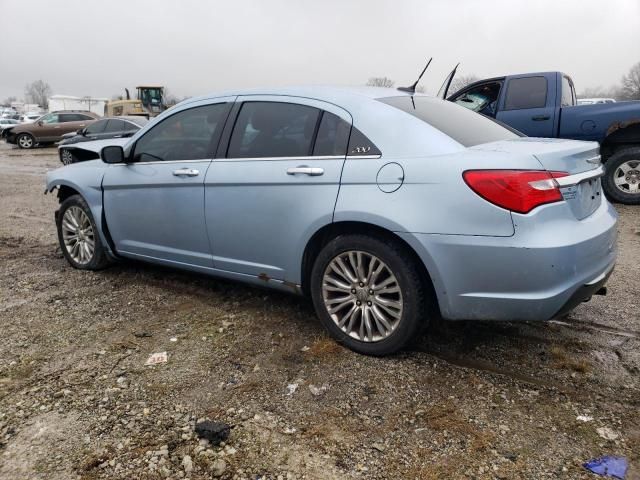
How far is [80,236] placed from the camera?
488cm

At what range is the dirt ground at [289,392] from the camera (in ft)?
7.56

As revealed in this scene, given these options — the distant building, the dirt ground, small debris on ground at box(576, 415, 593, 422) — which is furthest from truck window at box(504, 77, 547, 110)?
the distant building

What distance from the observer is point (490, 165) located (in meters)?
2.71

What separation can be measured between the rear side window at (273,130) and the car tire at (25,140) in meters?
23.4

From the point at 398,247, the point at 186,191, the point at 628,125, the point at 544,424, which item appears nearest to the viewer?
the point at 544,424

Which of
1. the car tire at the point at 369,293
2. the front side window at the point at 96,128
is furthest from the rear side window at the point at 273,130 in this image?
the front side window at the point at 96,128

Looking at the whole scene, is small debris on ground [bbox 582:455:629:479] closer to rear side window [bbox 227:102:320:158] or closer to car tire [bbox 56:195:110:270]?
rear side window [bbox 227:102:320:158]

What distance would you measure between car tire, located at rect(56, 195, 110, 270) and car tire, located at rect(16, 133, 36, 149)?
21.4m

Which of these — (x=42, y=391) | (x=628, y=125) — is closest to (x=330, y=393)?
(x=42, y=391)

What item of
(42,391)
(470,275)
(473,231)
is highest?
(473,231)

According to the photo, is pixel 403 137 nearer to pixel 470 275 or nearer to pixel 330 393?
pixel 470 275

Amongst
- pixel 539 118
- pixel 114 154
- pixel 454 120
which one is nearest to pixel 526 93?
pixel 539 118

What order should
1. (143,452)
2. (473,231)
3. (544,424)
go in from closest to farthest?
1. (143,452)
2. (544,424)
3. (473,231)

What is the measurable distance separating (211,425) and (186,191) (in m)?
1.86
